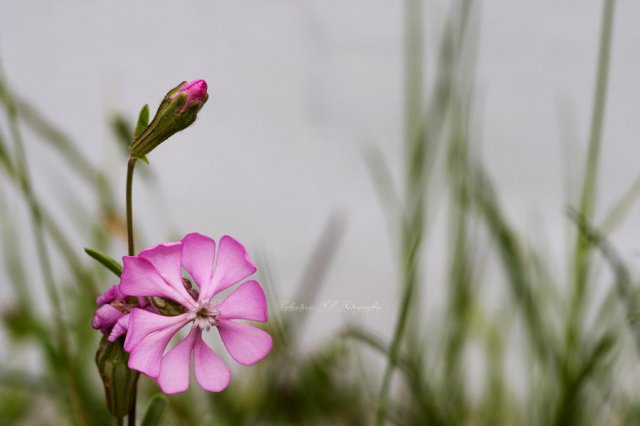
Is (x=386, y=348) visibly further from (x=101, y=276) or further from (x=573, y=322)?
(x=101, y=276)

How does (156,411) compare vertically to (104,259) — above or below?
below

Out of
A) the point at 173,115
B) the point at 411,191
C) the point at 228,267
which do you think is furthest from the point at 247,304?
the point at 411,191

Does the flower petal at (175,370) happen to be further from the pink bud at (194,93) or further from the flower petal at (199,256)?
the pink bud at (194,93)

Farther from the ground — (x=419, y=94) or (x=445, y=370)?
(x=419, y=94)

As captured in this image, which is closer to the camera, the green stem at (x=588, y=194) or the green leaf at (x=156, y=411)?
the green leaf at (x=156, y=411)

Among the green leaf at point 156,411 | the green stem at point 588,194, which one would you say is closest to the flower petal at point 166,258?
the green leaf at point 156,411

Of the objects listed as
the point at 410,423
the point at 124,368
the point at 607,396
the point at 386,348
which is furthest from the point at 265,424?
the point at 124,368

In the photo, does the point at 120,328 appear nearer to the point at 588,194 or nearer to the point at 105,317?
the point at 105,317
